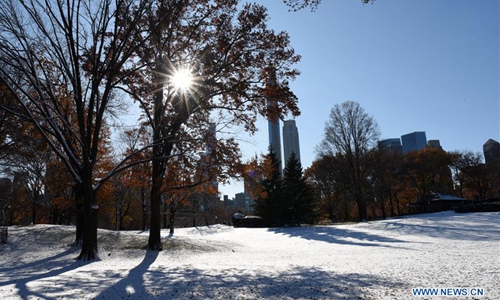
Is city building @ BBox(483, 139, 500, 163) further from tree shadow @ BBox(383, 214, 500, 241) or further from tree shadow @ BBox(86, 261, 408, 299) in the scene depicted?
tree shadow @ BBox(86, 261, 408, 299)

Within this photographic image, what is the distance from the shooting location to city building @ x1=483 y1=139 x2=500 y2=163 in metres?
62.6

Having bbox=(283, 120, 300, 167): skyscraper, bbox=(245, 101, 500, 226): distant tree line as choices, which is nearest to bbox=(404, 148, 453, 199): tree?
bbox=(245, 101, 500, 226): distant tree line

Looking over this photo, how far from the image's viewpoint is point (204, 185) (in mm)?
16250

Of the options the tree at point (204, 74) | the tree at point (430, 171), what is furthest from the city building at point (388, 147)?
the tree at point (204, 74)

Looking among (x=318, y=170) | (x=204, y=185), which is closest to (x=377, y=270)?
(x=204, y=185)

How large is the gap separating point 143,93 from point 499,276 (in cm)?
1520

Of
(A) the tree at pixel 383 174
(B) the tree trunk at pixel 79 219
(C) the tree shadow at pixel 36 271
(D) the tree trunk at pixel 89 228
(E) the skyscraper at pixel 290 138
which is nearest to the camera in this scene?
(C) the tree shadow at pixel 36 271

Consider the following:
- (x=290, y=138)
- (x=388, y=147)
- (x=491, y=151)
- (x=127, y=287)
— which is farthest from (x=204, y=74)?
(x=290, y=138)

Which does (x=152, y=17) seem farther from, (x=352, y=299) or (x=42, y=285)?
(x=352, y=299)

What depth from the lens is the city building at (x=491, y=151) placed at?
A: 2466 inches

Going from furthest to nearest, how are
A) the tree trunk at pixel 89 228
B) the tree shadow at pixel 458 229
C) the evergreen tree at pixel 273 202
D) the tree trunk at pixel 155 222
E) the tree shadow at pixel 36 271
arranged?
1. the evergreen tree at pixel 273 202
2. the tree shadow at pixel 458 229
3. the tree trunk at pixel 155 222
4. the tree trunk at pixel 89 228
5. the tree shadow at pixel 36 271

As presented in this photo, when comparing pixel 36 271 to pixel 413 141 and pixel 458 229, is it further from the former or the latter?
pixel 413 141

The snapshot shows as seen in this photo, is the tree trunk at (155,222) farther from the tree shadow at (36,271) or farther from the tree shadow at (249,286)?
the tree shadow at (249,286)

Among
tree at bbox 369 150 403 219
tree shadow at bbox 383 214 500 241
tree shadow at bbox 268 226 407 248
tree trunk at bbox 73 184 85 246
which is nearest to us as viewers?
tree trunk at bbox 73 184 85 246
